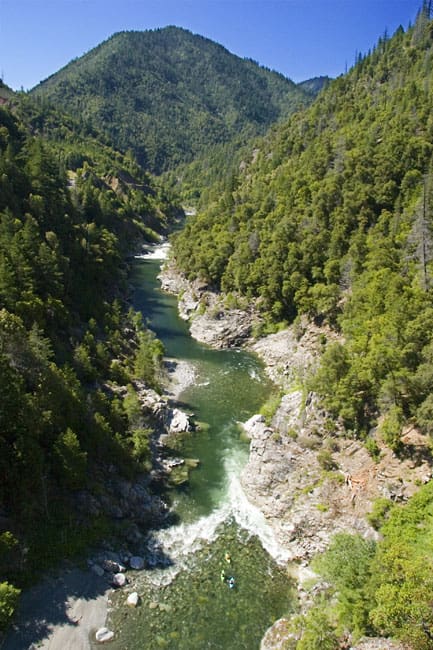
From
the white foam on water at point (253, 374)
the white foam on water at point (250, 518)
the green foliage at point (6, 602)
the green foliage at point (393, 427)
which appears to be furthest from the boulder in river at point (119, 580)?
the white foam on water at point (253, 374)

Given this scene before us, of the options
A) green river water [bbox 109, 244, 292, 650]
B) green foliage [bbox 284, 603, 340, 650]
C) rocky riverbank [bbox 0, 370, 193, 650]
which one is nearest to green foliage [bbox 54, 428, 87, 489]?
rocky riverbank [bbox 0, 370, 193, 650]

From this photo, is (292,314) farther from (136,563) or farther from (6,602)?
(6,602)

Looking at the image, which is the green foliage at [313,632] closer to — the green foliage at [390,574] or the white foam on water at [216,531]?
the green foliage at [390,574]

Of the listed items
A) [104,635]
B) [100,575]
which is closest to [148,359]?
[100,575]

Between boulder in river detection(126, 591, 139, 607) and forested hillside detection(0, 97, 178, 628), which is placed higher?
forested hillside detection(0, 97, 178, 628)

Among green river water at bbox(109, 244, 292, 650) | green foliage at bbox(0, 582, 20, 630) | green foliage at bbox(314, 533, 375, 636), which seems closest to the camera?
green foliage at bbox(0, 582, 20, 630)

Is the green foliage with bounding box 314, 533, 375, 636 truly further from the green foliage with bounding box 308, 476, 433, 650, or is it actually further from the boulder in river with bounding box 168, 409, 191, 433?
the boulder in river with bounding box 168, 409, 191, 433
